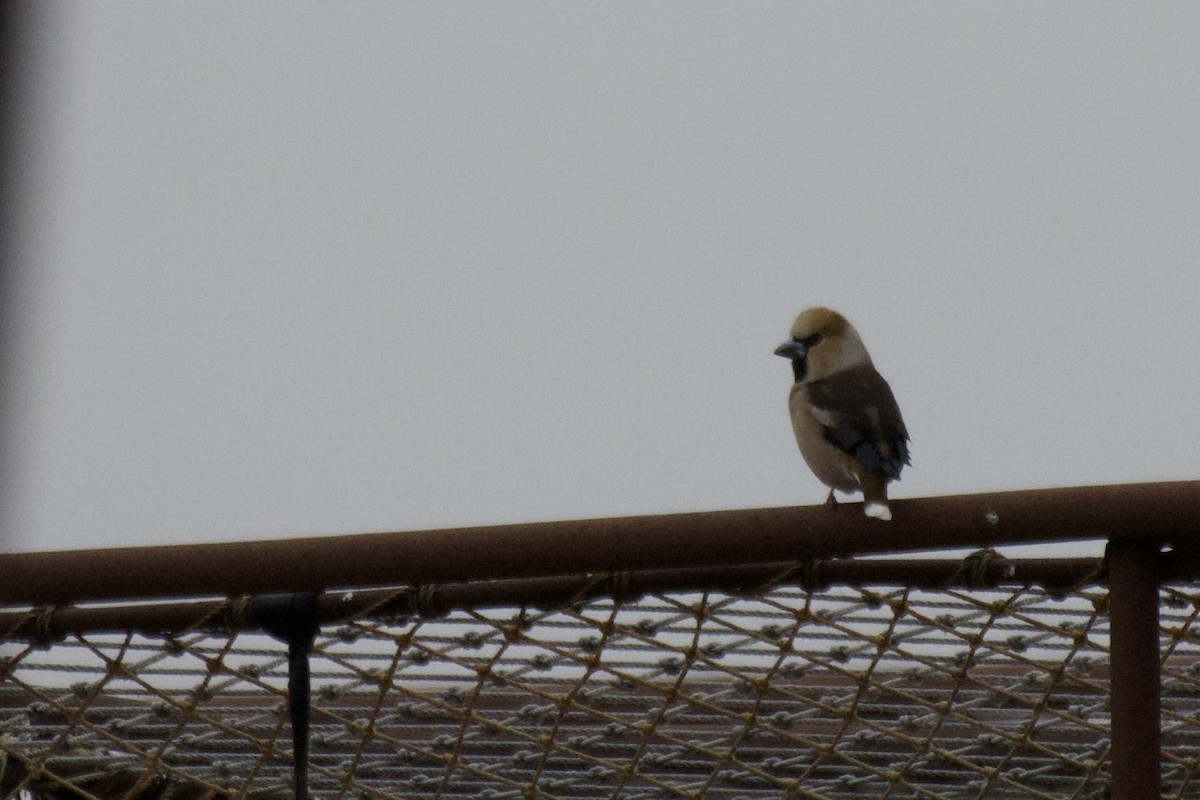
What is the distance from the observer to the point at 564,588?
150 cm

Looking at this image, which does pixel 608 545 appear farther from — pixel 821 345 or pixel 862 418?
pixel 821 345

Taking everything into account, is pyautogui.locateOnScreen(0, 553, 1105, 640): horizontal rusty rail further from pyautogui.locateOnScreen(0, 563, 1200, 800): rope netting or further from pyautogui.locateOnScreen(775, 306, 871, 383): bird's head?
pyautogui.locateOnScreen(775, 306, 871, 383): bird's head

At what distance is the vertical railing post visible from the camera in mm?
1222

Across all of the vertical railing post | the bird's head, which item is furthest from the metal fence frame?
the bird's head

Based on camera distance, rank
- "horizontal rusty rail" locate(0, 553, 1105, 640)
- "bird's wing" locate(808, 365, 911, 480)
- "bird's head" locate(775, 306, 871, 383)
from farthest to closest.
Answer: "bird's head" locate(775, 306, 871, 383)
"bird's wing" locate(808, 365, 911, 480)
"horizontal rusty rail" locate(0, 553, 1105, 640)

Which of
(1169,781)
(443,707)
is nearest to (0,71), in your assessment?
(443,707)

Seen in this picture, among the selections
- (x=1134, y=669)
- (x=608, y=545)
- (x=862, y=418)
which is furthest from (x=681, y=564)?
(x=862, y=418)

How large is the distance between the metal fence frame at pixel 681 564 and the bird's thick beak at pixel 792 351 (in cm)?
126

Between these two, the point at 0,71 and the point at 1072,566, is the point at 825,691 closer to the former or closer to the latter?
the point at 1072,566

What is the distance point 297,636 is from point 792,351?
143cm

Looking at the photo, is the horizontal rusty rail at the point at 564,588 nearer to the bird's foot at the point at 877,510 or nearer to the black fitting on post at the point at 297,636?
the black fitting on post at the point at 297,636

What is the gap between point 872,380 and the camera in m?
2.47

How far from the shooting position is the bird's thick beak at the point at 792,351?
2.71 metres

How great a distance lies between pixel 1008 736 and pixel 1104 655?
158mm
